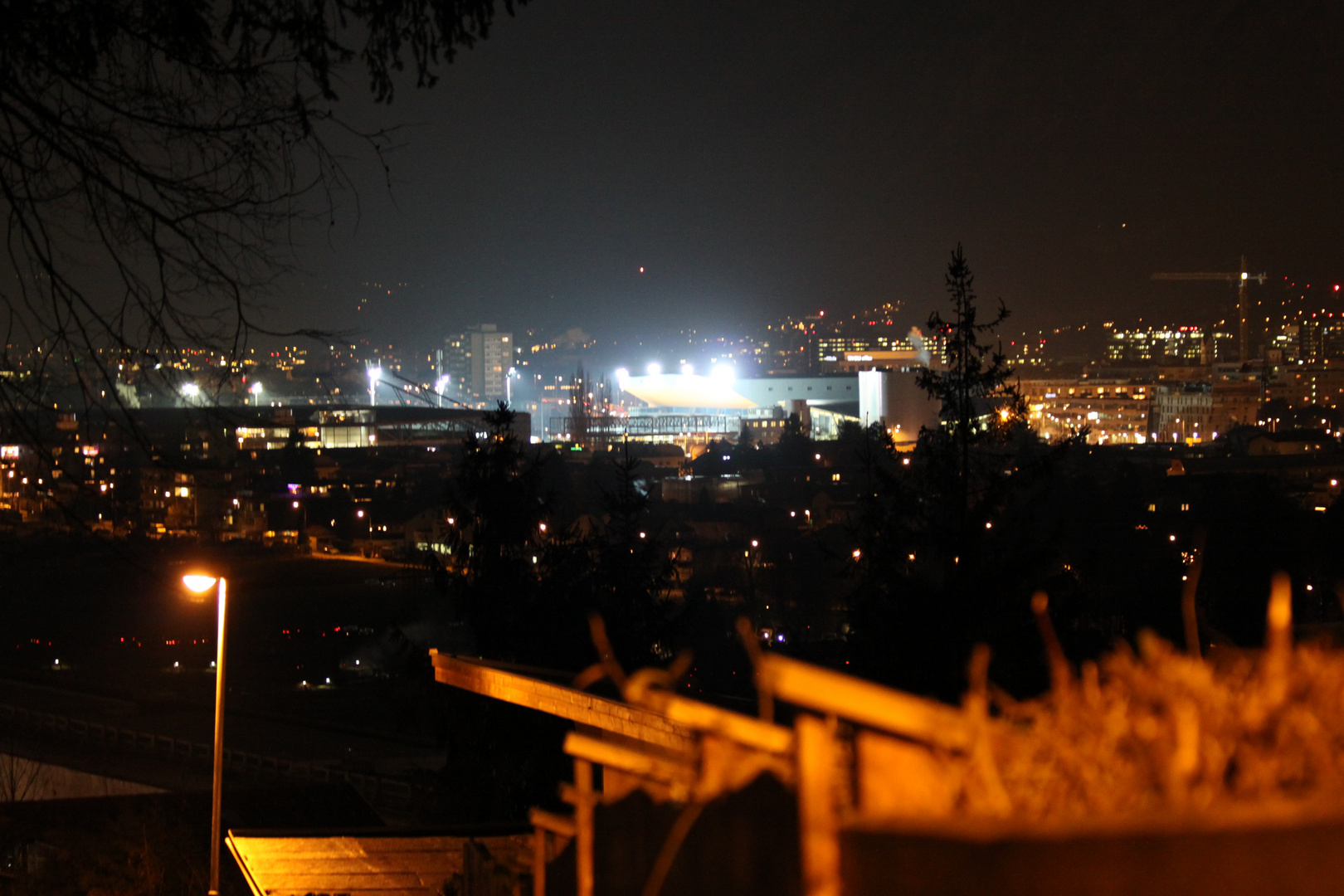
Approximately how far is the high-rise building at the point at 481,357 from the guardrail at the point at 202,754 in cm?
4264

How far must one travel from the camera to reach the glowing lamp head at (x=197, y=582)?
9.07 ft

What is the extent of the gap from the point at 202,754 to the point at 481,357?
48.6 meters

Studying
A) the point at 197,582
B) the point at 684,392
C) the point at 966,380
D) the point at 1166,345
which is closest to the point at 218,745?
the point at 197,582

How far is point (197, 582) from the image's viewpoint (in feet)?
9.27

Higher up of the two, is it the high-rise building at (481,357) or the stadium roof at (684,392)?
the high-rise building at (481,357)

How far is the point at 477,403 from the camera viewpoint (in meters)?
42.3

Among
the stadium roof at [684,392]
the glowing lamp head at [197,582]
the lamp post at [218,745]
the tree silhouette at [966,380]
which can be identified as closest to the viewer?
the glowing lamp head at [197,582]

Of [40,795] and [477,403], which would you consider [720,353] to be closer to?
[477,403]

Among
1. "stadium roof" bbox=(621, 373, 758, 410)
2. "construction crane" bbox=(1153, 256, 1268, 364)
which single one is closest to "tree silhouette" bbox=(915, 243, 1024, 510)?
"stadium roof" bbox=(621, 373, 758, 410)

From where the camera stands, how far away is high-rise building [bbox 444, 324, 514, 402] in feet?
174

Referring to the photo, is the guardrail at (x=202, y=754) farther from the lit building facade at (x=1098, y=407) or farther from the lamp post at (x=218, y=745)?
the lit building facade at (x=1098, y=407)

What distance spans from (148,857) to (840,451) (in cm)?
1903

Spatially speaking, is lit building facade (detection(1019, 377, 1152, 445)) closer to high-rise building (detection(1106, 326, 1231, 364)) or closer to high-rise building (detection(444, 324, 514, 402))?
high-rise building (detection(1106, 326, 1231, 364))

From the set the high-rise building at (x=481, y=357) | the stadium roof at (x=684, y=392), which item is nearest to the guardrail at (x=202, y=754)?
the stadium roof at (x=684, y=392)
